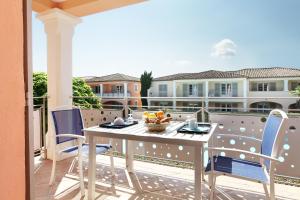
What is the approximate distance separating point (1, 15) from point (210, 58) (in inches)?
947

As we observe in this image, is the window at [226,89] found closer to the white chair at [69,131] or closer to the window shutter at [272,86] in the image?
the window shutter at [272,86]

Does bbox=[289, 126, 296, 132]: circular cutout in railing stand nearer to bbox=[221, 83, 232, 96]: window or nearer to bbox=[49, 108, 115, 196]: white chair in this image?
bbox=[49, 108, 115, 196]: white chair

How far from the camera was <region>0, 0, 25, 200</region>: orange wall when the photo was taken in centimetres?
72

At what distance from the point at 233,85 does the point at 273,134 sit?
19045 millimetres

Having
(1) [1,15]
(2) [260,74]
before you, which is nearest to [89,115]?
(1) [1,15]

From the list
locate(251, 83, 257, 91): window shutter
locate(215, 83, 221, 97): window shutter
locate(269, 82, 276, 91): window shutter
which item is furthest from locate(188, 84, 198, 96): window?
locate(269, 82, 276, 91): window shutter

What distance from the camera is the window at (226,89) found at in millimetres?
19922

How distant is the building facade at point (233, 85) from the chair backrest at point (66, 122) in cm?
1528

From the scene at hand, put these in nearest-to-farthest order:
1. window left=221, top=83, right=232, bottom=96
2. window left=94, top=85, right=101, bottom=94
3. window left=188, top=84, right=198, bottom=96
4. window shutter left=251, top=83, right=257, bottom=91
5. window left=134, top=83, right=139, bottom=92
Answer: window shutter left=251, top=83, right=257, bottom=91
window left=221, top=83, right=232, bottom=96
window left=188, top=84, right=198, bottom=96
window left=94, top=85, right=101, bottom=94
window left=134, top=83, right=139, bottom=92

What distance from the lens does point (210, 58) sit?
23.5 meters

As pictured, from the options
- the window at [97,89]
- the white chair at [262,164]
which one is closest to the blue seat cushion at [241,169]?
the white chair at [262,164]

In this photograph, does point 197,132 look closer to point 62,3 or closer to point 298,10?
point 62,3

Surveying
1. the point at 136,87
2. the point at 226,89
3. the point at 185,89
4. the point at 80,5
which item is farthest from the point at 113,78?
the point at 80,5

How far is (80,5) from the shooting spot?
327cm
